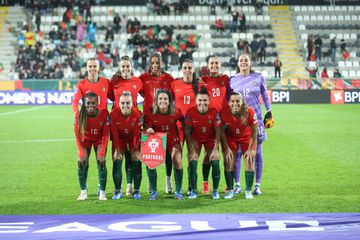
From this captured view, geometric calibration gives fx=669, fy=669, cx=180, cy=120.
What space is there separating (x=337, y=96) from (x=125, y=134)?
25740 millimetres

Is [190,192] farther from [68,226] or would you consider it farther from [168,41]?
[168,41]

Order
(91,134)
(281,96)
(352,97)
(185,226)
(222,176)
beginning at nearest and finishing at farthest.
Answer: (185,226) → (91,134) → (222,176) → (352,97) → (281,96)

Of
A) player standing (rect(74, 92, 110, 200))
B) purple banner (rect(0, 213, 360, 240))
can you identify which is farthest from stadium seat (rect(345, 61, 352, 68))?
purple banner (rect(0, 213, 360, 240))

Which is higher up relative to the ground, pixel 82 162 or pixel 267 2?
pixel 267 2

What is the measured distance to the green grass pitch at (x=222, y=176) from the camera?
817 cm

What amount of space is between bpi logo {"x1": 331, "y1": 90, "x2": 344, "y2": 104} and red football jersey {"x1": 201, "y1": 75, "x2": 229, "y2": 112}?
24.8 meters

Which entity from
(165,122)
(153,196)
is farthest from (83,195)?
(165,122)

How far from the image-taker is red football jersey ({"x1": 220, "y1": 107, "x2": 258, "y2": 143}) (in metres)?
8.80

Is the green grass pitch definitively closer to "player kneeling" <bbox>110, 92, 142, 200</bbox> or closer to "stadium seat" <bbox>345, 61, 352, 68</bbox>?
"player kneeling" <bbox>110, 92, 142, 200</bbox>

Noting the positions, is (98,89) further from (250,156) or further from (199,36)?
(199,36)

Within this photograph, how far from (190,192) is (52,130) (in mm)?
11410

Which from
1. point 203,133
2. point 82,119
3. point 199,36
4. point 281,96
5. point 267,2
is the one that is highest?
point 267,2

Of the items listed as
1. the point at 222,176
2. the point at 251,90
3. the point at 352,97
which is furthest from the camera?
the point at 352,97

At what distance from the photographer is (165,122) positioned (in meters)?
8.73
